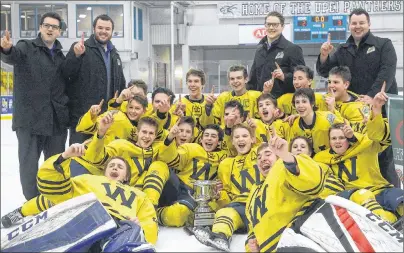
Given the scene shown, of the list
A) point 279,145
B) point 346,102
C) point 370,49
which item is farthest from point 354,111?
point 279,145

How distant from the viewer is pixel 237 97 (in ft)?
13.0

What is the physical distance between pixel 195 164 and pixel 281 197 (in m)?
1.24

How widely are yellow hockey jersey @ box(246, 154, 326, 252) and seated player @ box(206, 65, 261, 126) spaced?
5.16 feet

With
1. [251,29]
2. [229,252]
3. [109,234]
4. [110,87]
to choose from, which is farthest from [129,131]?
[251,29]

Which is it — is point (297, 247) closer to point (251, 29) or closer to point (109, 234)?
point (109, 234)

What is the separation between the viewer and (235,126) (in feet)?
10.9

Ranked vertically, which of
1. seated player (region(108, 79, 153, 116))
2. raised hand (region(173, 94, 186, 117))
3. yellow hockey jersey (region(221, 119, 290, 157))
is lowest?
yellow hockey jersey (region(221, 119, 290, 157))

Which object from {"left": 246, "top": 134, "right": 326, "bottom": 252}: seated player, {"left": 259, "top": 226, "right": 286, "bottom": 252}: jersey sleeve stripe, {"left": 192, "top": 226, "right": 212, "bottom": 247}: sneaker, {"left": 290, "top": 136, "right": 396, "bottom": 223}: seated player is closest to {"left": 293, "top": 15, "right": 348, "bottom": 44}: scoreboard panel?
{"left": 290, "top": 136, "right": 396, "bottom": 223}: seated player

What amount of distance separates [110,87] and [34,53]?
2.01 feet

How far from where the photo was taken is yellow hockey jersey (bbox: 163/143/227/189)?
342 cm

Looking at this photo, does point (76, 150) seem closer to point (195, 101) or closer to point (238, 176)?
point (238, 176)

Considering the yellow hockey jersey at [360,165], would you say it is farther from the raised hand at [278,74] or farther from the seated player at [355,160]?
the raised hand at [278,74]

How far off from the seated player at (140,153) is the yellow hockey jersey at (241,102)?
2.28ft

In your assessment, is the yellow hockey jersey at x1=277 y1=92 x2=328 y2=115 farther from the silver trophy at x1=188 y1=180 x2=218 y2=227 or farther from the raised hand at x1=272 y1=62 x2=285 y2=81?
the silver trophy at x1=188 y1=180 x2=218 y2=227
